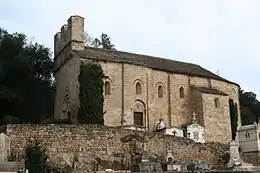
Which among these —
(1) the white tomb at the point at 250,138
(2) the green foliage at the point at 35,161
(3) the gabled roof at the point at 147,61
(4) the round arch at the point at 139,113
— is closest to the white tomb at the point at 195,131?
(1) the white tomb at the point at 250,138

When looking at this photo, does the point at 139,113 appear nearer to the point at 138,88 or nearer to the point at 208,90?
the point at 138,88

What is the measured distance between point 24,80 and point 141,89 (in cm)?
1146

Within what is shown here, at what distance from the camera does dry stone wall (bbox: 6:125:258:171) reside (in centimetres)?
2784

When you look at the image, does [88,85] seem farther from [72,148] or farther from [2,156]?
[2,156]

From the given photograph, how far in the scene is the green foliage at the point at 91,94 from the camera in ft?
124

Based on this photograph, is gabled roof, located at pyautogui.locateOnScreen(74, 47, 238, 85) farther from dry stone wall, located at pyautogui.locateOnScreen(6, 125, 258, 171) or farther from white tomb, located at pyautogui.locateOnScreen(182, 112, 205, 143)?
dry stone wall, located at pyautogui.locateOnScreen(6, 125, 258, 171)

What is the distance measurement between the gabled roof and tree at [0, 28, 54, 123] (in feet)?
19.7

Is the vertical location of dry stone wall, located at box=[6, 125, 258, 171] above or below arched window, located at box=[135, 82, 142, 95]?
below

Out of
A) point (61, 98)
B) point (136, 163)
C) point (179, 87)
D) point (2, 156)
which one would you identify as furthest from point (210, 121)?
point (2, 156)

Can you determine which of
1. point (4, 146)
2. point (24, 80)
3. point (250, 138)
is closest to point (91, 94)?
point (24, 80)

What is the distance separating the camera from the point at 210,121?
1754 inches

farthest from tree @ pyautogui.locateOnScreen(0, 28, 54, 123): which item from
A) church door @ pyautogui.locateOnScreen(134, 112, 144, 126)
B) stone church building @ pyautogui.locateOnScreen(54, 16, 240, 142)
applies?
church door @ pyautogui.locateOnScreen(134, 112, 144, 126)

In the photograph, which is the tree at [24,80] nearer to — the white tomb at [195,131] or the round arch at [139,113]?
the round arch at [139,113]

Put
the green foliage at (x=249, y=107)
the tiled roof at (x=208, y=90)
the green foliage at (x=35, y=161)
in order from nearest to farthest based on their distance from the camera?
the green foliage at (x=35, y=161), the tiled roof at (x=208, y=90), the green foliage at (x=249, y=107)
